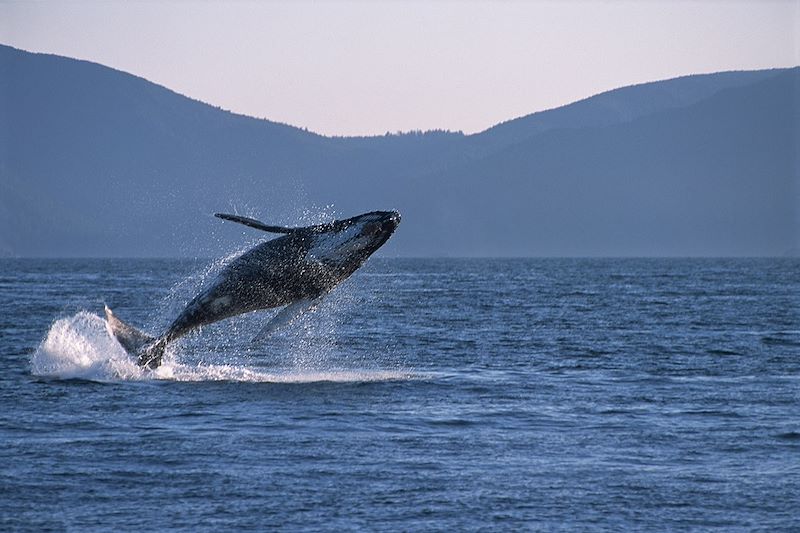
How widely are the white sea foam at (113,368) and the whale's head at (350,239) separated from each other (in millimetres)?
5056

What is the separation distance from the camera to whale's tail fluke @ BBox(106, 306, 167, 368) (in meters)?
25.8

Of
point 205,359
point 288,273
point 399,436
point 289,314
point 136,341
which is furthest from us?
point 205,359

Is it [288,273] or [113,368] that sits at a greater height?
[288,273]

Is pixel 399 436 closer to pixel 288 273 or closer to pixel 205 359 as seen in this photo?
pixel 288 273

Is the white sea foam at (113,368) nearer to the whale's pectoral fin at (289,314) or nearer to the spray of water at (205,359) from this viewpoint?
the spray of water at (205,359)

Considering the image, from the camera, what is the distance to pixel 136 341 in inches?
1037

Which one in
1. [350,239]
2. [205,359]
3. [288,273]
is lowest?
[205,359]

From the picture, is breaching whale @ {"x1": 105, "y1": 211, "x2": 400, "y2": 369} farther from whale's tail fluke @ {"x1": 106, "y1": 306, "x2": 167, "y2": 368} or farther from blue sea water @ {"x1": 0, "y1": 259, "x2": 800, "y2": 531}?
blue sea water @ {"x1": 0, "y1": 259, "x2": 800, "y2": 531}

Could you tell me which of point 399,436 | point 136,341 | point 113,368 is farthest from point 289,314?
point 113,368

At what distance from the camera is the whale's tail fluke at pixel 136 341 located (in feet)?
84.7

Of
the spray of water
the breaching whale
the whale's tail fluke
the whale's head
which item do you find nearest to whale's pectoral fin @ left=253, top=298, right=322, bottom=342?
the breaching whale

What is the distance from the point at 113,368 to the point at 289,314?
20.6 ft

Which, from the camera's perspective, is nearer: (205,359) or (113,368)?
(113,368)

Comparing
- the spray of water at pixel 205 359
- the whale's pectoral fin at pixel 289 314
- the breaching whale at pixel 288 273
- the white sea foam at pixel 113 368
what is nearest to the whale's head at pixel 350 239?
the breaching whale at pixel 288 273
